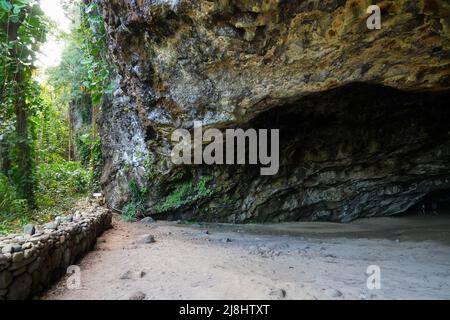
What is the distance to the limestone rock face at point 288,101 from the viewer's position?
4984 millimetres

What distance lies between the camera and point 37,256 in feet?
10.4

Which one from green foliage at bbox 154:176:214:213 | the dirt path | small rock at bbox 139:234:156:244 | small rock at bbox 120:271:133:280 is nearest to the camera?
the dirt path

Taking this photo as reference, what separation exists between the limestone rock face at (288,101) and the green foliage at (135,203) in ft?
0.20

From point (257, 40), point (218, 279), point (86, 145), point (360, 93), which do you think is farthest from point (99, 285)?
point (86, 145)

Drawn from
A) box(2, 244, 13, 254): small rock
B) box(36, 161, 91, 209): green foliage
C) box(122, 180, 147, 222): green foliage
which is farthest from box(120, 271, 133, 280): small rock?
box(36, 161, 91, 209): green foliage

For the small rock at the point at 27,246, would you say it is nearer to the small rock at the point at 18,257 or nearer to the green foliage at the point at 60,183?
the small rock at the point at 18,257

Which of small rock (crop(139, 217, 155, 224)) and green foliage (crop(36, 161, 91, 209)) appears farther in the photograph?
green foliage (crop(36, 161, 91, 209))

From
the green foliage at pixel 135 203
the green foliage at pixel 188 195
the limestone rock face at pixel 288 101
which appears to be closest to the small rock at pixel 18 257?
the limestone rock face at pixel 288 101

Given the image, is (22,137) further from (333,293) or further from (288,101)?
(333,293)

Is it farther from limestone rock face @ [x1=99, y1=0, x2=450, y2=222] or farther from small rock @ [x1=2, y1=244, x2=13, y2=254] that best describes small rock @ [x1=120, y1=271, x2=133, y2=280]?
limestone rock face @ [x1=99, y1=0, x2=450, y2=222]

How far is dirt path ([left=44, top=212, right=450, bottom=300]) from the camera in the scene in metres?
3.12

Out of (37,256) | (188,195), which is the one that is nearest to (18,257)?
(37,256)

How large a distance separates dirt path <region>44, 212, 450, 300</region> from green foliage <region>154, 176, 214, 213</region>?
203cm

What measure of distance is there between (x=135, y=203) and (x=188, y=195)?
1.43m
